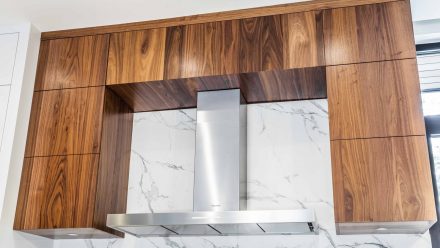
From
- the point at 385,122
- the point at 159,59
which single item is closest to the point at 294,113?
the point at 385,122

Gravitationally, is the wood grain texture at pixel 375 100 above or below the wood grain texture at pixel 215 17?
below

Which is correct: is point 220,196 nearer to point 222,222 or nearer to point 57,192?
point 222,222

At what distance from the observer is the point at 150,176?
2.56 metres

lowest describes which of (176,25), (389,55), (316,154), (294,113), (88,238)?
(88,238)

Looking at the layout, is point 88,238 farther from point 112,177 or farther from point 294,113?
point 294,113

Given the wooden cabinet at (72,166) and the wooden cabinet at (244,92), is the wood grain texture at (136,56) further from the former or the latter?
the wooden cabinet at (72,166)

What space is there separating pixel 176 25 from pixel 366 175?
114 centimetres

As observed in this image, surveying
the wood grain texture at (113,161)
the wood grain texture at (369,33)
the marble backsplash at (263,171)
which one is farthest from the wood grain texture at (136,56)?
the wood grain texture at (369,33)

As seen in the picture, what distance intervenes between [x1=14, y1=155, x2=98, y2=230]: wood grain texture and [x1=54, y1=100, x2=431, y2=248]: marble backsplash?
35 centimetres

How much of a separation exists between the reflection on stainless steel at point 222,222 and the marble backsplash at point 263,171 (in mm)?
103

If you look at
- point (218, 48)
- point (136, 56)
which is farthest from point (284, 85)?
point (136, 56)

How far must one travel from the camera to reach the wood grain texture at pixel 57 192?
2.20m

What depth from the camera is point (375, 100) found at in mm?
2031

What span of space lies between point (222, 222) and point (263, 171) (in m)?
0.53
